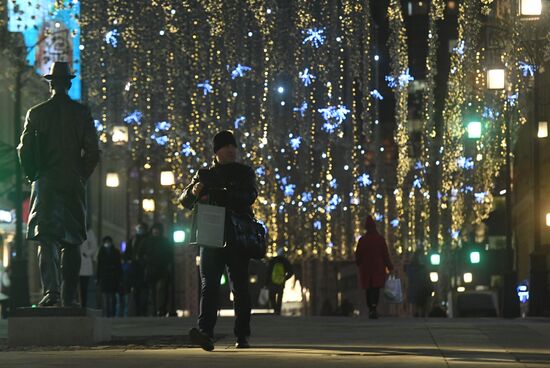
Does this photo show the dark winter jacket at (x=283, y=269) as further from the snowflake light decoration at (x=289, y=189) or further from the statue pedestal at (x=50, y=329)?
the statue pedestal at (x=50, y=329)

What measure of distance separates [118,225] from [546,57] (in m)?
66.1

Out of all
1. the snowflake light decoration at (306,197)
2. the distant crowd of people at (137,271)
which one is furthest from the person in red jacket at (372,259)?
the snowflake light decoration at (306,197)

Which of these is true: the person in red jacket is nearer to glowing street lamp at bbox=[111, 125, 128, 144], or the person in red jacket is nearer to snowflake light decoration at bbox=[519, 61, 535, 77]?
snowflake light decoration at bbox=[519, 61, 535, 77]

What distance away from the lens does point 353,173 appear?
57.2 meters

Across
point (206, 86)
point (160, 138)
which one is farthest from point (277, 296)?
point (160, 138)

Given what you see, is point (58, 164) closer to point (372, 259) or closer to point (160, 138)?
point (372, 259)

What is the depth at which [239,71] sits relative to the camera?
49.9 metres

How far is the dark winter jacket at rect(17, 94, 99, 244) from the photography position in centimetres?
1728

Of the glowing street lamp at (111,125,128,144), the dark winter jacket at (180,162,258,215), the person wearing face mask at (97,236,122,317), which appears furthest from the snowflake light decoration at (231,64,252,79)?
the dark winter jacket at (180,162,258,215)

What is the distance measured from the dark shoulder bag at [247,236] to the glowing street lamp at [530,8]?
14.9 metres

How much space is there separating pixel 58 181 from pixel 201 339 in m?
2.87

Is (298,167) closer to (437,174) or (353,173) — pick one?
(353,173)

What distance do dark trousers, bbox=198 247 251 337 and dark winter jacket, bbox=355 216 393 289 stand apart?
12771mm

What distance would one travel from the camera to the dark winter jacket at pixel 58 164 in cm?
1728
